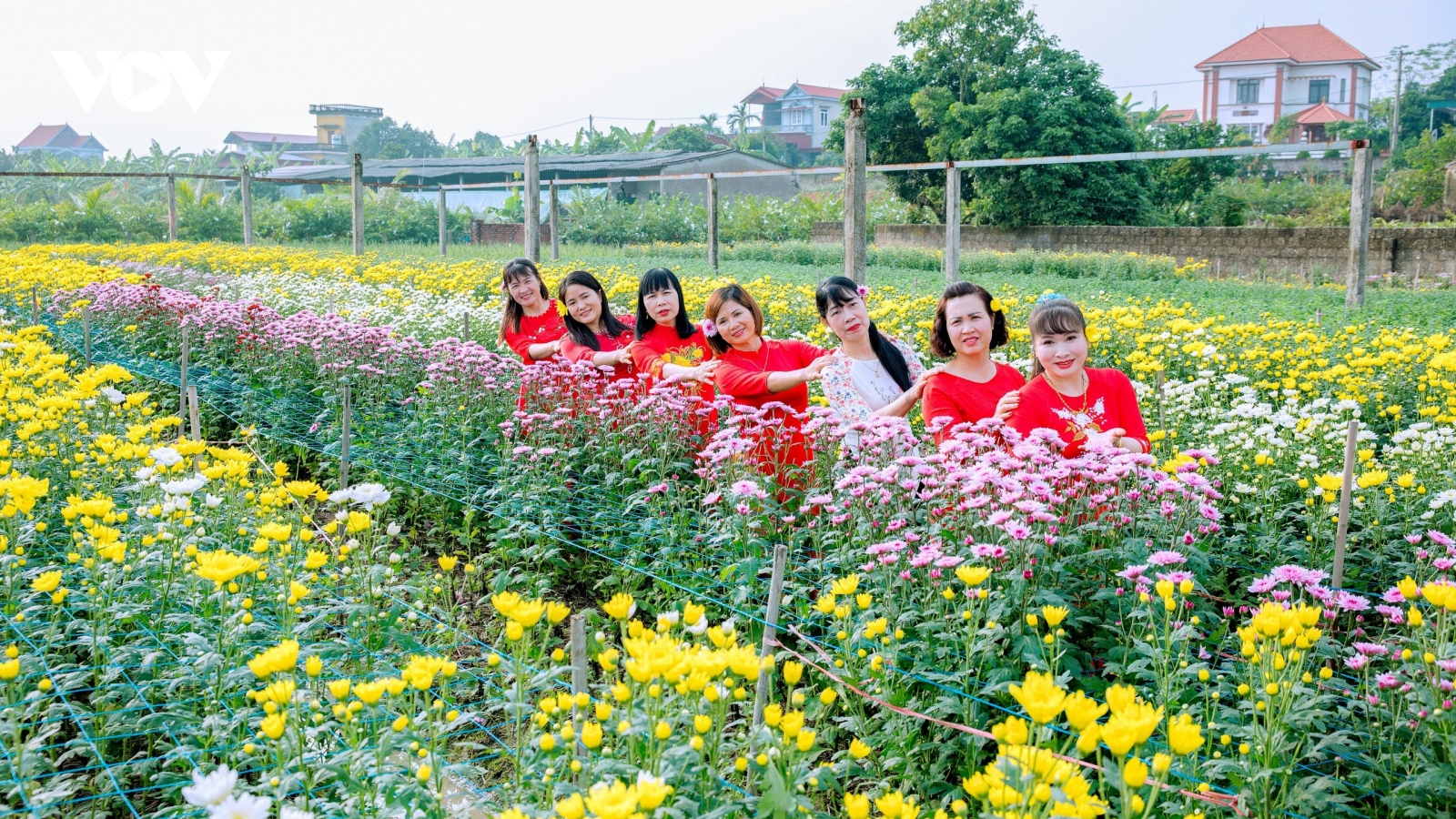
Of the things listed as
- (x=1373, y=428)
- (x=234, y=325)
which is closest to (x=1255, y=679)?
(x=1373, y=428)

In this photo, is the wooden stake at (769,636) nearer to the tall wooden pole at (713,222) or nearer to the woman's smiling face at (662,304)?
the woman's smiling face at (662,304)

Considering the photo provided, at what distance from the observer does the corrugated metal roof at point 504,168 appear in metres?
32.1

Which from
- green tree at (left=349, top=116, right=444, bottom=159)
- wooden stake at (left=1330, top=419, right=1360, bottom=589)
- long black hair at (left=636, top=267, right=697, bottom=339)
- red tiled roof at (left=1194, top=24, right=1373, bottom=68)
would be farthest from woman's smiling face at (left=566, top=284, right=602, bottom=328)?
green tree at (left=349, top=116, right=444, bottom=159)

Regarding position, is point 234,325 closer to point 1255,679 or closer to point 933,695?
point 933,695

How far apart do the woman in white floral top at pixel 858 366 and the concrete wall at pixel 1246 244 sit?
10752 mm

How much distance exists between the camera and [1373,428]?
4602mm

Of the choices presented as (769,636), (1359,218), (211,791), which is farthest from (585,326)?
(1359,218)

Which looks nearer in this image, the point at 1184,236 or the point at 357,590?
the point at 357,590

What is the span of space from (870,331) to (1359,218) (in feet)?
15.5

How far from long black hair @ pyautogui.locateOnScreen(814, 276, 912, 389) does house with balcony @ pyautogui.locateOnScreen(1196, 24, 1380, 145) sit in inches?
2192

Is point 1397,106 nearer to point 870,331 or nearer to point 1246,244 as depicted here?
point 1246,244

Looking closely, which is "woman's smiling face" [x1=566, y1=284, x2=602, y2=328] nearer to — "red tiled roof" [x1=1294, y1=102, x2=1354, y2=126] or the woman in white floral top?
Answer: the woman in white floral top

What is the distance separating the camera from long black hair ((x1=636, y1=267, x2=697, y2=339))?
486 centimetres

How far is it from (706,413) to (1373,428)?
9.21 feet
